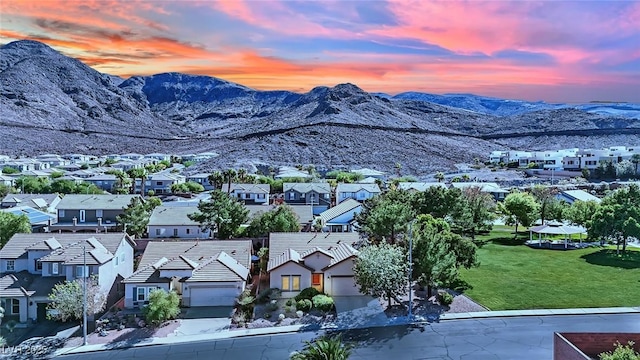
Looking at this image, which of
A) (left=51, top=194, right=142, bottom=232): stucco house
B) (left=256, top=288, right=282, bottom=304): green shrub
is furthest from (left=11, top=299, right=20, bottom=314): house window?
(left=51, top=194, right=142, bottom=232): stucco house

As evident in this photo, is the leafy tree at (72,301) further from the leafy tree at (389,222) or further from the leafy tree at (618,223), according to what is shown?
the leafy tree at (618,223)

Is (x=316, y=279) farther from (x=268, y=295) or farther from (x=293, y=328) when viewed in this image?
(x=293, y=328)

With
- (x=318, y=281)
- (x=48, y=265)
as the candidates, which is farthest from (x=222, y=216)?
(x=48, y=265)

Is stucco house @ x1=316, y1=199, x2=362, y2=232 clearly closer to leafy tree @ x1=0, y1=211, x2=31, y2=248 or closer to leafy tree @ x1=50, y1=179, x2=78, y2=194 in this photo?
leafy tree @ x1=0, y1=211, x2=31, y2=248

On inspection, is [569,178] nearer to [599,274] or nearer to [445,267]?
[599,274]

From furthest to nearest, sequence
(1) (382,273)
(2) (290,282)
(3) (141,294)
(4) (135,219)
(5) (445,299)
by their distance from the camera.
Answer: (4) (135,219) → (2) (290,282) → (3) (141,294) → (5) (445,299) → (1) (382,273)

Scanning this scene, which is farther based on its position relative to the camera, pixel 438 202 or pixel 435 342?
pixel 438 202
